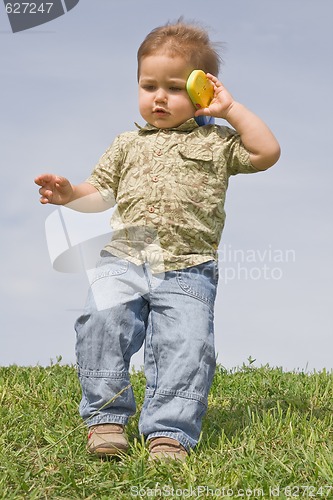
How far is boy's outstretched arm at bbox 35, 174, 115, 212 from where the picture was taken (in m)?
4.07

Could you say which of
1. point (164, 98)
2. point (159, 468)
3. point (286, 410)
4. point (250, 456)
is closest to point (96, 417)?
point (159, 468)

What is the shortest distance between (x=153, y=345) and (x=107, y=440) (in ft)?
1.80

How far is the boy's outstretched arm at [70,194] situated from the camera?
4.07 meters

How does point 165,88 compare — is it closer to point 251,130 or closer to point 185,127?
point 185,127

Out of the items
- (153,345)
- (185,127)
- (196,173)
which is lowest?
(153,345)

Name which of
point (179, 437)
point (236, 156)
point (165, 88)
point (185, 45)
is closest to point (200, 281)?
point (236, 156)

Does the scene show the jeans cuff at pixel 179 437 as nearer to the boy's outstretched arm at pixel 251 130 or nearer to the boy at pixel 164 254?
the boy at pixel 164 254

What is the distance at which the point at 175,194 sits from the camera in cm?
399

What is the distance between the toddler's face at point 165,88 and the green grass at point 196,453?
177 centimetres

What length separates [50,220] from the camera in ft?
14.0

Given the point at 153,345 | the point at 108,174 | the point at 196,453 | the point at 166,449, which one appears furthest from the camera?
the point at 108,174

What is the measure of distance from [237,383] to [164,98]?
8.38 feet

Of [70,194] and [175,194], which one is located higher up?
[70,194]

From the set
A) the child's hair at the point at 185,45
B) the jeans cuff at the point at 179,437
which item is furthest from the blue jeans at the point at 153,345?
the child's hair at the point at 185,45
